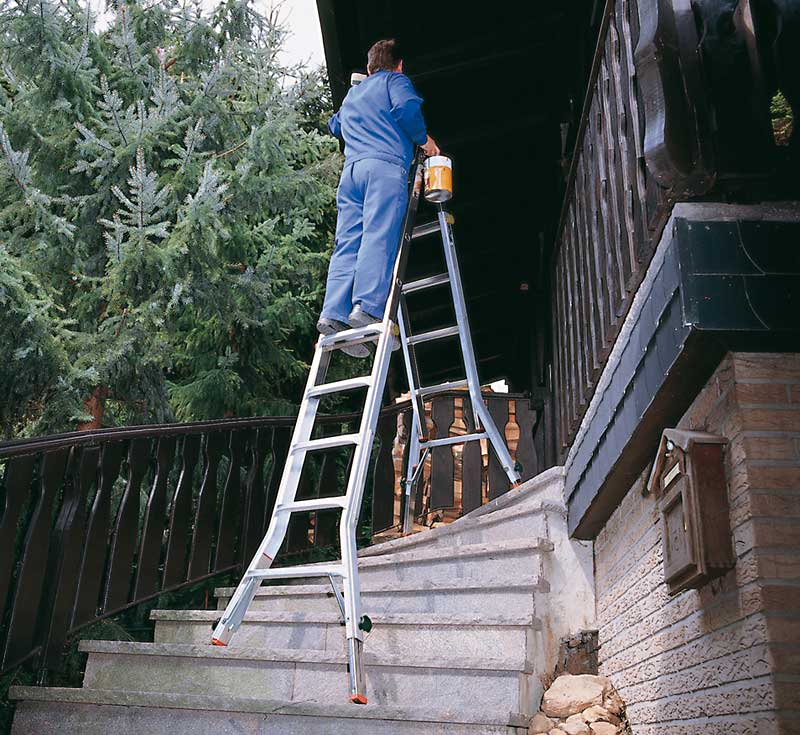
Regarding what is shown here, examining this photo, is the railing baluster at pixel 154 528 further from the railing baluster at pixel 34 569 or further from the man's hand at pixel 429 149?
the man's hand at pixel 429 149

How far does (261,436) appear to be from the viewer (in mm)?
4863

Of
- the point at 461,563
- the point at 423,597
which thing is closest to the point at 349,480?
the point at 423,597

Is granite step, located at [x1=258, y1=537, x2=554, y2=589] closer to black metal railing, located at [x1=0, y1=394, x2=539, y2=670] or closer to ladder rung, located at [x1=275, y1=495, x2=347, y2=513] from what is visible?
ladder rung, located at [x1=275, y1=495, x2=347, y2=513]

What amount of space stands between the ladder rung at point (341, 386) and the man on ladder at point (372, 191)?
0.81ft

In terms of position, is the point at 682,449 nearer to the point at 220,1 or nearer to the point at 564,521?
the point at 564,521

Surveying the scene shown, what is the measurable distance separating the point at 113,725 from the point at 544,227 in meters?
4.44

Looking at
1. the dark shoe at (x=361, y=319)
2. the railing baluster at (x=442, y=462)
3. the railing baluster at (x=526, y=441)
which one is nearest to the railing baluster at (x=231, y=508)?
the dark shoe at (x=361, y=319)

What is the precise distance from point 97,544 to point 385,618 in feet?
4.41

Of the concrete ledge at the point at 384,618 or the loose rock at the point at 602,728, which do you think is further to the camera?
the concrete ledge at the point at 384,618

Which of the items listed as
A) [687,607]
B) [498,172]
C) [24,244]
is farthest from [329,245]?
[687,607]

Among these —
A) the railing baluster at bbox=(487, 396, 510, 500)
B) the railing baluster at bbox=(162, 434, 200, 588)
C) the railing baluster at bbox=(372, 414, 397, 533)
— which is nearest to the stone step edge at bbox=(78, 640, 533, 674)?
the railing baluster at bbox=(162, 434, 200, 588)

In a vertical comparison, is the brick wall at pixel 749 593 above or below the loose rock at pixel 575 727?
above

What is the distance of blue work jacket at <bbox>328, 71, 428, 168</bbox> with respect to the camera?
11.8ft

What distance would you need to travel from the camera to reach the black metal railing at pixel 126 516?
3.30 meters
